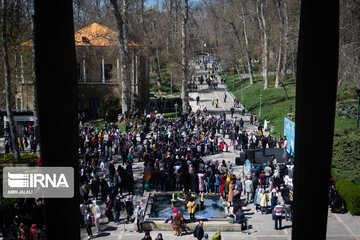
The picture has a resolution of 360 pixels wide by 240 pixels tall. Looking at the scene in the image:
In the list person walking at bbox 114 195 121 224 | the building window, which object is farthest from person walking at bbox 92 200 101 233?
the building window

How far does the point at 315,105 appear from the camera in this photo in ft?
7.91

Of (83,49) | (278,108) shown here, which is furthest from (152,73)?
(278,108)

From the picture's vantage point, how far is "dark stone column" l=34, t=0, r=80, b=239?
2.38 m

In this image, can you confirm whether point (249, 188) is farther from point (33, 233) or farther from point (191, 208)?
point (33, 233)

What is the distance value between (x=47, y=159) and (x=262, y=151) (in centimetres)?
2198

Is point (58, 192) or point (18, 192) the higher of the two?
point (58, 192)

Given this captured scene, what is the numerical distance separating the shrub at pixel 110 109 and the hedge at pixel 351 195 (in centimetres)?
2493

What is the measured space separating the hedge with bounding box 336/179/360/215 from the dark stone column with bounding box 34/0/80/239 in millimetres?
15216

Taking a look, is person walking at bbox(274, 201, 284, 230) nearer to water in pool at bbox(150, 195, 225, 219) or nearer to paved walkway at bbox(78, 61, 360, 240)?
paved walkway at bbox(78, 61, 360, 240)

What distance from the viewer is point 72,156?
2488mm

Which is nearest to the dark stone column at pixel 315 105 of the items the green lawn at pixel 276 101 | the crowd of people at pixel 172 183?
the crowd of people at pixel 172 183

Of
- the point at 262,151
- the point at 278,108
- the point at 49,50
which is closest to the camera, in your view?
the point at 49,50

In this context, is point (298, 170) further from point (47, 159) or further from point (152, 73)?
point (152, 73)

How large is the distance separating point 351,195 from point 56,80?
15490mm
